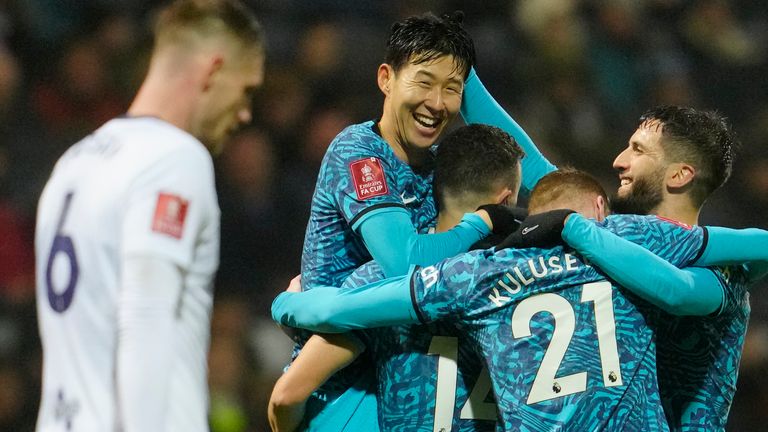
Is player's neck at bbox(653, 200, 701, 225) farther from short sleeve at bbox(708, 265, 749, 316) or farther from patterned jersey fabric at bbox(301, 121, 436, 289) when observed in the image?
patterned jersey fabric at bbox(301, 121, 436, 289)

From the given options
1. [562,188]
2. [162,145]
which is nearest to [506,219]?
[562,188]

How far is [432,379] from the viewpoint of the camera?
3.21 metres

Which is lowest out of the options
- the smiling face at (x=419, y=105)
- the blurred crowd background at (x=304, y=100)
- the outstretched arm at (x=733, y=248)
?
the outstretched arm at (x=733, y=248)

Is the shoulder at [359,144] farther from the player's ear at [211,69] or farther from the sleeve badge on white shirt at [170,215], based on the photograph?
the sleeve badge on white shirt at [170,215]

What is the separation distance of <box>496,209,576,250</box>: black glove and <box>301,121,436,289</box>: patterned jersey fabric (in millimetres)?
482

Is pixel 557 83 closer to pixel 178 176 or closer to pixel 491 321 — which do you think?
pixel 491 321

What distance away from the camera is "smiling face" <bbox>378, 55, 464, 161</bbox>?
349 centimetres

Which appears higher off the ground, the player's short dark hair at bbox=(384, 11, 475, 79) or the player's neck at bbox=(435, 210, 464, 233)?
the player's short dark hair at bbox=(384, 11, 475, 79)

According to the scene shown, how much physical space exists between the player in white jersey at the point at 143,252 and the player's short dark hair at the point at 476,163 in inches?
50.1

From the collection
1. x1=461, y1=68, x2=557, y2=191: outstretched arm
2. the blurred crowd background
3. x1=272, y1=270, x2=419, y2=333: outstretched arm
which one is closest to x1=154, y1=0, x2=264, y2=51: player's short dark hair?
x1=272, y1=270, x2=419, y2=333: outstretched arm

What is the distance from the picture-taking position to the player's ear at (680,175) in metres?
3.47

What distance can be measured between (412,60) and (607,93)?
4.36 metres

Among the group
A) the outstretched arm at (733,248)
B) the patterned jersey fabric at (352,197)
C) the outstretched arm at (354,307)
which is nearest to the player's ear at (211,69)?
the outstretched arm at (354,307)

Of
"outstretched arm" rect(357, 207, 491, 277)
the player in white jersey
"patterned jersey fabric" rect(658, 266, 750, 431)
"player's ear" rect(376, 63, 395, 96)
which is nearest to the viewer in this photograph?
the player in white jersey
